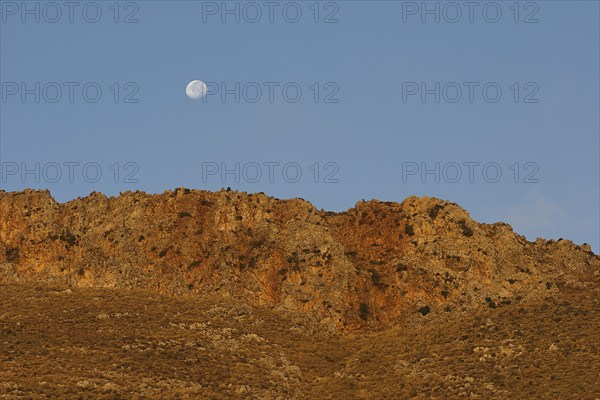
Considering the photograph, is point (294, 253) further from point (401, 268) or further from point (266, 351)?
point (266, 351)

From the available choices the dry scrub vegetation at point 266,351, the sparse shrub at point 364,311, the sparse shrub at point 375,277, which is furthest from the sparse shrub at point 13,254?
the sparse shrub at point 375,277

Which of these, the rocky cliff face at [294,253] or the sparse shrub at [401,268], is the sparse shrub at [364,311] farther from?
the sparse shrub at [401,268]

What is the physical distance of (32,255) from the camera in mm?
69562

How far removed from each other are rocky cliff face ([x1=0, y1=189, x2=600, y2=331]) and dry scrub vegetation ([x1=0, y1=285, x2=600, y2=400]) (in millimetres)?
1764

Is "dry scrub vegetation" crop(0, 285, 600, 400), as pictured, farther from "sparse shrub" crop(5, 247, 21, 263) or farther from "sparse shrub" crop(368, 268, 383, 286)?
"sparse shrub" crop(368, 268, 383, 286)

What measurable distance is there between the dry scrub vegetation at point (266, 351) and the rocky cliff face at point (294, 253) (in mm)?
1764

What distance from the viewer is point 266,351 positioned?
2315 inches

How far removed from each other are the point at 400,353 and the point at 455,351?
403 cm

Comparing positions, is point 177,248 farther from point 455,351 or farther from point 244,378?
point 455,351

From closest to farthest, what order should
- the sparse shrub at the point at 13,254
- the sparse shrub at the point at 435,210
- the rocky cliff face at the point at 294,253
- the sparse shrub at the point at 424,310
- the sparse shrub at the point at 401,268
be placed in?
the sparse shrub at the point at 424,310 → the rocky cliff face at the point at 294,253 → the sparse shrub at the point at 401,268 → the sparse shrub at the point at 13,254 → the sparse shrub at the point at 435,210

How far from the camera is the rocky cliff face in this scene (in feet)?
215

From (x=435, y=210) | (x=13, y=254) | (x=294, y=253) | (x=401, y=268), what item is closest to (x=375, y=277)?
(x=401, y=268)

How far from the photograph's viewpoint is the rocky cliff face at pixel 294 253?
65.6m

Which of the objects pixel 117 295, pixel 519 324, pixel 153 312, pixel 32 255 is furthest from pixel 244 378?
pixel 32 255
